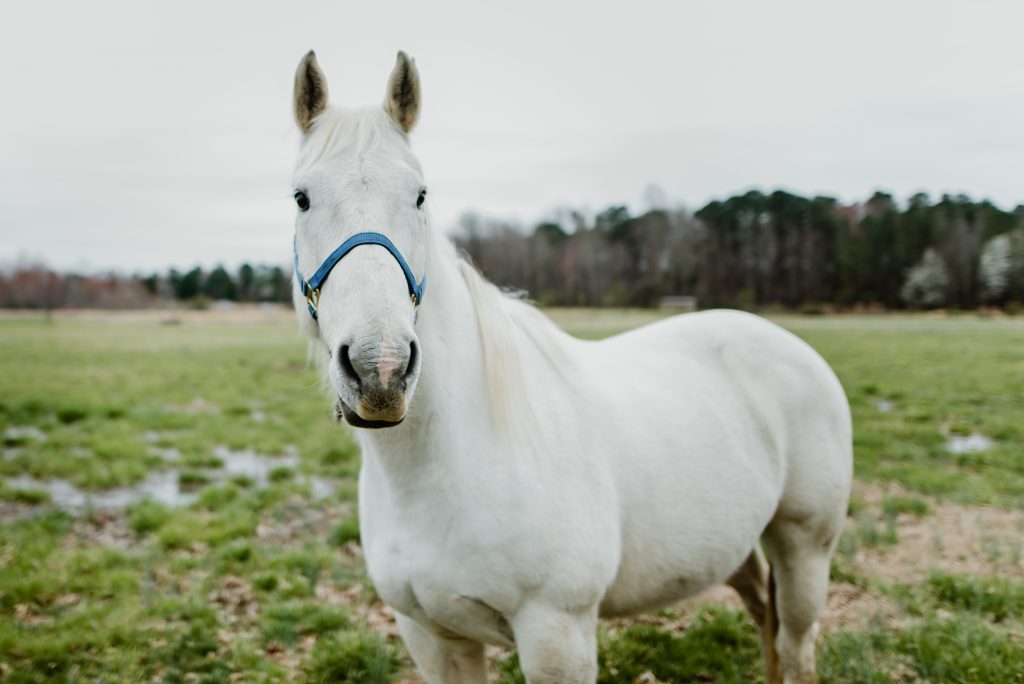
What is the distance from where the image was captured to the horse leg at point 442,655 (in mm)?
2227

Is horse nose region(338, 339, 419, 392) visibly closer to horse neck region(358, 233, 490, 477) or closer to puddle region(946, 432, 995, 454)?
horse neck region(358, 233, 490, 477)

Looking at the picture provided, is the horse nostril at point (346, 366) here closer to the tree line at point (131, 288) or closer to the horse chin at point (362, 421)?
the horse chin at point (362, 421)

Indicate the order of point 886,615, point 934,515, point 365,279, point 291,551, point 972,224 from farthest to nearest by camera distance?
point 972,224 < point 934,515 < point 291,551 < point 886,615 < point 365,279

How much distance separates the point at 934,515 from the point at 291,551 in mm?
5329

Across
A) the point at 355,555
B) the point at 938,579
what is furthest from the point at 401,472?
the point at 938,579

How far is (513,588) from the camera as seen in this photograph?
188cm

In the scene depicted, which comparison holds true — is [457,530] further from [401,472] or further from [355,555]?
[355,555]

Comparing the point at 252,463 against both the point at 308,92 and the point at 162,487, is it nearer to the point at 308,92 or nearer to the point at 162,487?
the point at 162,487

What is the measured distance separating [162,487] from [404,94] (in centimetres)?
602

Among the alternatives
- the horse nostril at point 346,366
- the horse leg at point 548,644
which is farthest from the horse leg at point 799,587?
the horse nostril at point 346,366

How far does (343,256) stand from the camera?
1609mm

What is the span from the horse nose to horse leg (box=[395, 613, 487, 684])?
3.90 feet

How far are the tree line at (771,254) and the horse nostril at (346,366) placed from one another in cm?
101

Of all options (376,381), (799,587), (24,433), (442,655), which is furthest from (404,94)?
(24,433)
